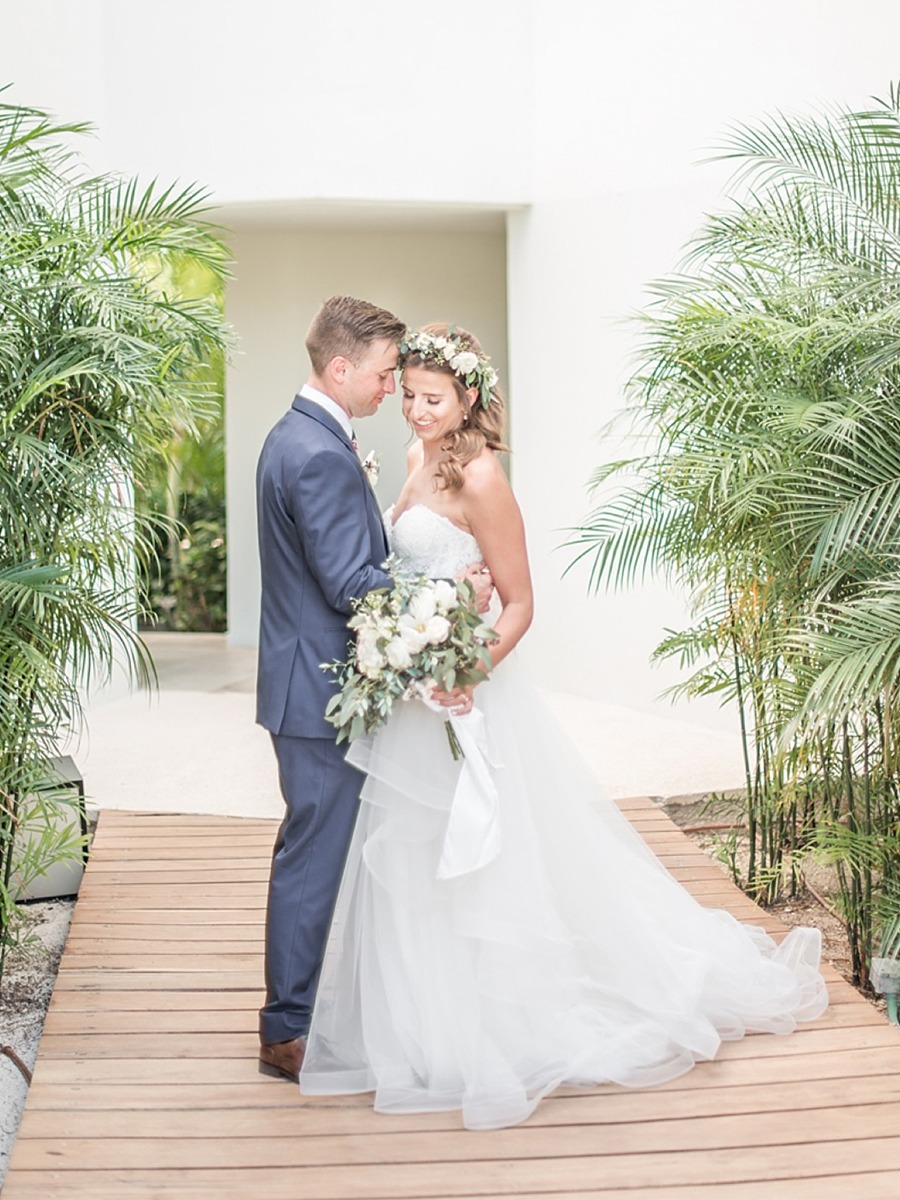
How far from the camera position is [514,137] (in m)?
9.05

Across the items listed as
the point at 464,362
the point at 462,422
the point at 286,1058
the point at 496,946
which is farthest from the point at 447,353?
the point at 286,1058

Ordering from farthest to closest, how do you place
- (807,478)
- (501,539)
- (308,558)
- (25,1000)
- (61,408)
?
(25,1000)
(807,478)
(61,408)
(501,539)
(308,558)

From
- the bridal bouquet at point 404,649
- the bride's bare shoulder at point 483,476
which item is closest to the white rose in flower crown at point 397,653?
the bridal bouquet at point 404,649

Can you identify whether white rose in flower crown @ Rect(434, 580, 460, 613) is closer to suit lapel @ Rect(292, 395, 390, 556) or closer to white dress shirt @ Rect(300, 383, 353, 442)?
suit lapel @ Rect(292, 395, 390, 556)

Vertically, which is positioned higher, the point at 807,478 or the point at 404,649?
the point at 807,478

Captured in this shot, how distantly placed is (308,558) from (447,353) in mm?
616

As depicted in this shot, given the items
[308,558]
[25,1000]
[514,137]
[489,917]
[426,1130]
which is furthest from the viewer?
[514,137]

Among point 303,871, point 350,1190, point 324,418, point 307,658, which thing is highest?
point 324,418

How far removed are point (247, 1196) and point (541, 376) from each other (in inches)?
278

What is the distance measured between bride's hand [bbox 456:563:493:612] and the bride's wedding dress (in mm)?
40

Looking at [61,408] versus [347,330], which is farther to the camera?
[61,408]

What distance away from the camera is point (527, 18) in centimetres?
893

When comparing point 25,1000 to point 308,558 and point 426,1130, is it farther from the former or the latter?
point 308,558

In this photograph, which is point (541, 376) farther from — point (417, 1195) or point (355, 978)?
point (417, 1195)
